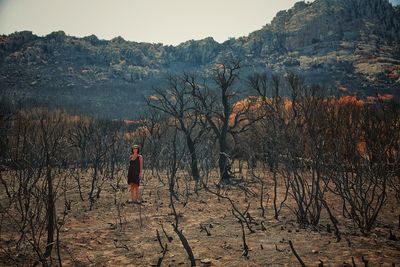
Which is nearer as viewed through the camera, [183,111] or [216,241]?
Answer: [216,241]

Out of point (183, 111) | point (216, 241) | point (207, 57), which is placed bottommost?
point (216, 241)

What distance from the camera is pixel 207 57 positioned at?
13500cm

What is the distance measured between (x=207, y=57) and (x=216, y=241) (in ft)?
440

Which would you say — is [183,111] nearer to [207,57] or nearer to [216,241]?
[216,241]

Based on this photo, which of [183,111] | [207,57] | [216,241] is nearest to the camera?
[216,241]

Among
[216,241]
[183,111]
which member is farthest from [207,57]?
[216,241]

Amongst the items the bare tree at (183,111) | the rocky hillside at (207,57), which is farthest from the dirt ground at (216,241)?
the rocky hillside at (207,57)

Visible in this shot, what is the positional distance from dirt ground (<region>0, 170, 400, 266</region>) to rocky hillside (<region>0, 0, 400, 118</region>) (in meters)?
73.1

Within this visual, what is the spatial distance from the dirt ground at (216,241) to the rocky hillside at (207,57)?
73105 mm

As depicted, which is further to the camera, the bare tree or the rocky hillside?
the rocky hillside

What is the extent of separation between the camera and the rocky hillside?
8781 centimetres

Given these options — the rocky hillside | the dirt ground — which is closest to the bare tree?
the dirt ground

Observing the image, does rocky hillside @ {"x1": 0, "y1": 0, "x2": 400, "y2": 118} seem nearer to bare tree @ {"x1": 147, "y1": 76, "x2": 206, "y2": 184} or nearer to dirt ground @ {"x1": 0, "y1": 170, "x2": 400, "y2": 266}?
bare tree @ {"x1": 147, "y1": 76, "x2": 206, "y2": 184}

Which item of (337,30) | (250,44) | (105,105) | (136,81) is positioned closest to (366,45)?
(337,30)
